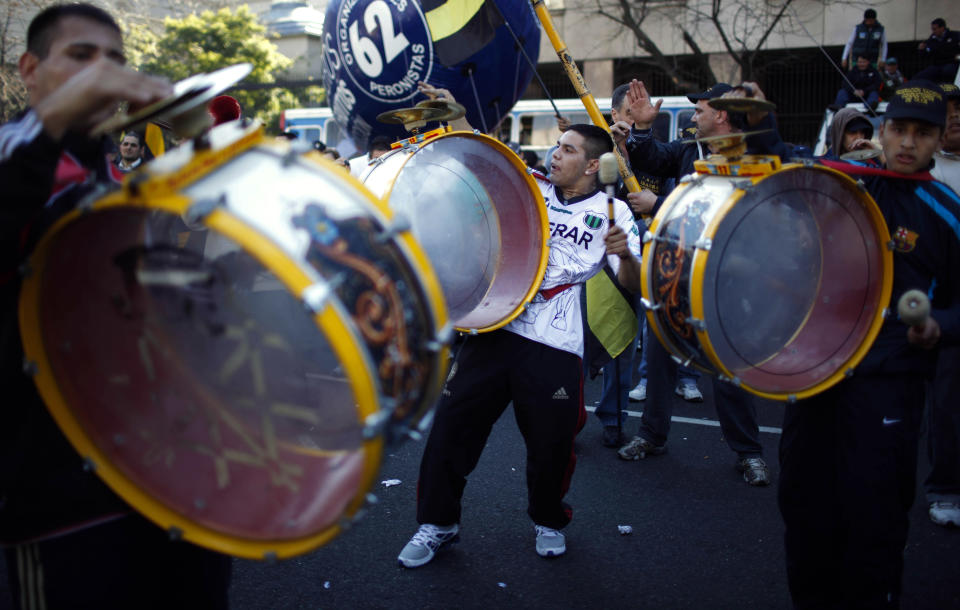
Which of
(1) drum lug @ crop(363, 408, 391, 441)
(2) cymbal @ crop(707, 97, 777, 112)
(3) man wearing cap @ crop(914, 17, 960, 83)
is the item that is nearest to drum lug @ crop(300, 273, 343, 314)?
(1) drum lug @ crop(363, 408, 391, 441)

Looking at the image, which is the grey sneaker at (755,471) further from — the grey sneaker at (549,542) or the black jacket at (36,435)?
the black jacket at (36,435)

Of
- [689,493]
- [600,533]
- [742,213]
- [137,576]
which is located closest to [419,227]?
[742,213]

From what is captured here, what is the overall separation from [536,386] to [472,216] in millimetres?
778

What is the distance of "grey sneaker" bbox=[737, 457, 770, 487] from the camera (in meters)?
4.55

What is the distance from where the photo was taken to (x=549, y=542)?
12.0ft

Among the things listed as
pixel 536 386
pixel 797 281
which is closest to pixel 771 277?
pixel 797 281

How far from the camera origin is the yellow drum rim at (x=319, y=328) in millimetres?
1450

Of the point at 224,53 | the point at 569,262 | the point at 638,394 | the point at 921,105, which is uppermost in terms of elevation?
the point at 224,53

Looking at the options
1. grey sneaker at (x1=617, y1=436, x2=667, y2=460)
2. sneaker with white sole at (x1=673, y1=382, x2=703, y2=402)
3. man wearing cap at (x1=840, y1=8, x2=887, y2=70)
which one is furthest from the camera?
man wearing cap at (x1=840, y1=8, x2=887, y2=70)

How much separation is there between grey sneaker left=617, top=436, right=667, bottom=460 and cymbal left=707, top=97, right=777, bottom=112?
9.41ft

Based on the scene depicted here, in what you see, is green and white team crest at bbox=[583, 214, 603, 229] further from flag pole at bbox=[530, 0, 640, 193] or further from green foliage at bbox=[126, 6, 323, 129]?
green foliage at bbox=[126, 6, 323, 129]

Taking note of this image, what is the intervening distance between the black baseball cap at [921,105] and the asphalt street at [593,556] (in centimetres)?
131

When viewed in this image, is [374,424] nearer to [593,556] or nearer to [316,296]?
[316,296]

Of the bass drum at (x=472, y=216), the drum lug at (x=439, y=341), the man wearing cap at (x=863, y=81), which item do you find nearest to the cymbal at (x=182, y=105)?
the drum lug at (x=439, y=341)
